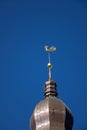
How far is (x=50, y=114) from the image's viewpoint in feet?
191

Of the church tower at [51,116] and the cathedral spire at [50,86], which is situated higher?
the cathedral spire at [50,86]

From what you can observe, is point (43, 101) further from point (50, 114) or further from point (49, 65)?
point (49, 65)

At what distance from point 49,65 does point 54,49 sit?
177 inches

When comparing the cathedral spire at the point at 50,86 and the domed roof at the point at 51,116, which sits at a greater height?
the cathedral spire at the point at 50,86

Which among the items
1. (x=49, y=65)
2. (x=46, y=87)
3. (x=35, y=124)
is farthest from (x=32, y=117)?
(x=49, y=65)

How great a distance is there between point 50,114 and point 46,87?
6741 mm

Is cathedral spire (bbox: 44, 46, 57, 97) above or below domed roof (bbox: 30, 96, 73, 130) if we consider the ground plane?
above

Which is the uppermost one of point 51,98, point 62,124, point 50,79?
point 50,79

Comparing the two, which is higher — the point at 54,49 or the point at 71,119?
the point at 54,49

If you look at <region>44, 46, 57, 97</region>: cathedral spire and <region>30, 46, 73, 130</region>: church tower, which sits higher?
<region>44, 46, 57, 97</region>: cathedral spire

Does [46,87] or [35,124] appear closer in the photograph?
[35,124]

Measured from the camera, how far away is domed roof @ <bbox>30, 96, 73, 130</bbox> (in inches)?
2265

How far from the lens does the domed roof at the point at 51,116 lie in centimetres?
5753

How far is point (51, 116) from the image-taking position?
58.1m
